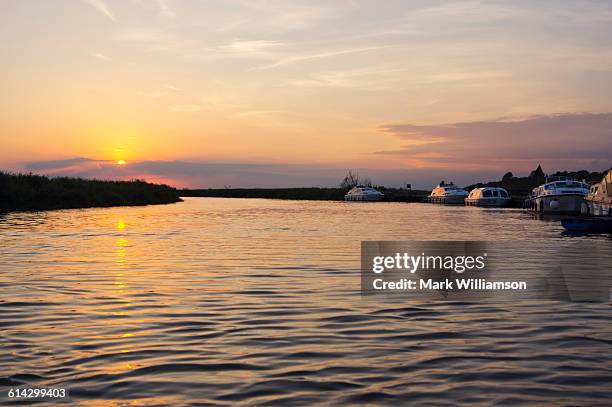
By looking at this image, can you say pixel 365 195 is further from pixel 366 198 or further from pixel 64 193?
pixel 64 193

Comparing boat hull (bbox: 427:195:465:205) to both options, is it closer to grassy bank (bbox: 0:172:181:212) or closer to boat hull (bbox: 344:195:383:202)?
boat hull (bbox: 344:195:383:202)

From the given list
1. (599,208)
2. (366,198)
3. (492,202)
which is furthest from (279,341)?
(366,198)

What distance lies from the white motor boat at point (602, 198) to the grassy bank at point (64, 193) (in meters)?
49.5

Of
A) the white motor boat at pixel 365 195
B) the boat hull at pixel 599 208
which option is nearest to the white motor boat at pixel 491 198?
the white motor boat at pixel 365 195

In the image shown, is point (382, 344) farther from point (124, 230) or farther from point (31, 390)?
point (124, 230)

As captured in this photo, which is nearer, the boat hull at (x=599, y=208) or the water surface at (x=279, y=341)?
the water surface at (x=279, y=341)

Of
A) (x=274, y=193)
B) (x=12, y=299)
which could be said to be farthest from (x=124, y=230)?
(x=274, y=193)

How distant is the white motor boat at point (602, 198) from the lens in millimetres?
43062

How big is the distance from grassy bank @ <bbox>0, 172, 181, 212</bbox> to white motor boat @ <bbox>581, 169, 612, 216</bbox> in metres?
49.5

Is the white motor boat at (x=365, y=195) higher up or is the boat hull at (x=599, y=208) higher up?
the white motor boat at (x=365, y=195)

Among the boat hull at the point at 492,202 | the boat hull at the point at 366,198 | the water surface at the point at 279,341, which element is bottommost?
the water surface at the point at 279,341

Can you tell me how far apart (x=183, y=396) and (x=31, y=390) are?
1753 mm

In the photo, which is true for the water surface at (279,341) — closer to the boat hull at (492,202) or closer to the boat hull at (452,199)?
Result: the boat hull at (492,202)

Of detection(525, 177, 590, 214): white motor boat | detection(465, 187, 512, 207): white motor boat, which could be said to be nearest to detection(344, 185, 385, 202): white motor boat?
detection(465, 187, 512, 207): white motor boat
